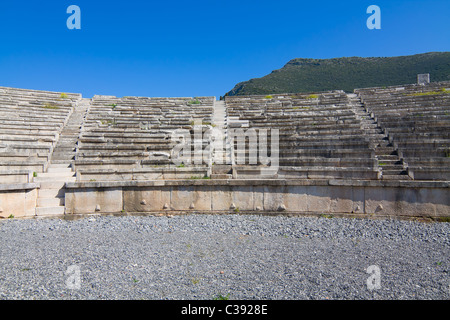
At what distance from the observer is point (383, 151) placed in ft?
33.1

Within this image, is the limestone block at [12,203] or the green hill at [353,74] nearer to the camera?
the limestone block at [12,203]

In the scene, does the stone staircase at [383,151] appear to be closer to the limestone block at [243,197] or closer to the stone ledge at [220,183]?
the stone ledge at [220,183]

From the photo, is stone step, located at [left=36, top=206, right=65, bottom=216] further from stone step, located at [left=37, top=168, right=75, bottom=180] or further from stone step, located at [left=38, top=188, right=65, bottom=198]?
stone step, located at [left=37, top=168, right=75, bottom=180]

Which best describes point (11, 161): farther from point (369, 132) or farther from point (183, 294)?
point (369, 132)

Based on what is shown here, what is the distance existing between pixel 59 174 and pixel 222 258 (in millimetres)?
6827

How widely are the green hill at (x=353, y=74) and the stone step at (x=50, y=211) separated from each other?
95.7ft

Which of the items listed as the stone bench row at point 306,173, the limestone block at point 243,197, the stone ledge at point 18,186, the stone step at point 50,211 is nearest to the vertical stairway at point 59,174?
the stone step at point 50,211

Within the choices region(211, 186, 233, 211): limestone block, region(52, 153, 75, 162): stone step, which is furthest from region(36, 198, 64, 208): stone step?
region(211, 186, 233, 211): limestone block

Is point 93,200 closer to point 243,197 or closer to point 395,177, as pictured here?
point 243,197

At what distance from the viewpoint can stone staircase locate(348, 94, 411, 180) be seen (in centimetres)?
901

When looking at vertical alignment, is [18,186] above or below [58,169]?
below

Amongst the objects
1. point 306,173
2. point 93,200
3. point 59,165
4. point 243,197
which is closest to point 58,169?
point 59,165

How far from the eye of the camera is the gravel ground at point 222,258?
13.5 ft
